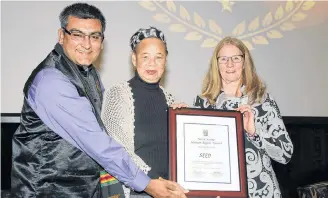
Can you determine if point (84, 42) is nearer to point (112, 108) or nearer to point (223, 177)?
point (112, 108)

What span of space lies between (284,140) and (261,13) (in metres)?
1.63

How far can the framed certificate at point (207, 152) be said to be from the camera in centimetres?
238

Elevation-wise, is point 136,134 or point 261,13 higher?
point 261,13

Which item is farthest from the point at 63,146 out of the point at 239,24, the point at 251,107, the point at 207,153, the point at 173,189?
the point at 239,24

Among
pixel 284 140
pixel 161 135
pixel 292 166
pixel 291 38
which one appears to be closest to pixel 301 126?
pixel 292 166

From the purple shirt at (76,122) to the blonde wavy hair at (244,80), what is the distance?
0.75 meters

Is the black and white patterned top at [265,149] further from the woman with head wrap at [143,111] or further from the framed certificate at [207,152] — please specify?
the woman with head wrap at [143,111]

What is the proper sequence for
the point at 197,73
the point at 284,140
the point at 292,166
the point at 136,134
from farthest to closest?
1. the point at 197,73
2. the point at 292,166
3. the point at 284,140
4. the point at 136,134

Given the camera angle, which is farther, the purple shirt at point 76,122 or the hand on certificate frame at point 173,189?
the hand on certificate frame at point 173,189

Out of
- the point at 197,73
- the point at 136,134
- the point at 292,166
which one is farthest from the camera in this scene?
the point at 197,73

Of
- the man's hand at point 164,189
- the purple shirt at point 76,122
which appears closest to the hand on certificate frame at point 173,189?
the man's hand at point 164,189

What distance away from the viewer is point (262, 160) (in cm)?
256

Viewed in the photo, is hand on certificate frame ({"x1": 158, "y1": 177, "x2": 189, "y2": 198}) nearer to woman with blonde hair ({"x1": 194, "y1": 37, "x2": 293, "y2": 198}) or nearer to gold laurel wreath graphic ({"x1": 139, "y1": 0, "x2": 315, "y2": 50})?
woman with blonde hair ({"x1": 194, "y1": 37, "x2": 293, "y2": 198})

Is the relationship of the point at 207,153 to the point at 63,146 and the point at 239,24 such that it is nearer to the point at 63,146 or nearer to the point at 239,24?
the point at 63,146
